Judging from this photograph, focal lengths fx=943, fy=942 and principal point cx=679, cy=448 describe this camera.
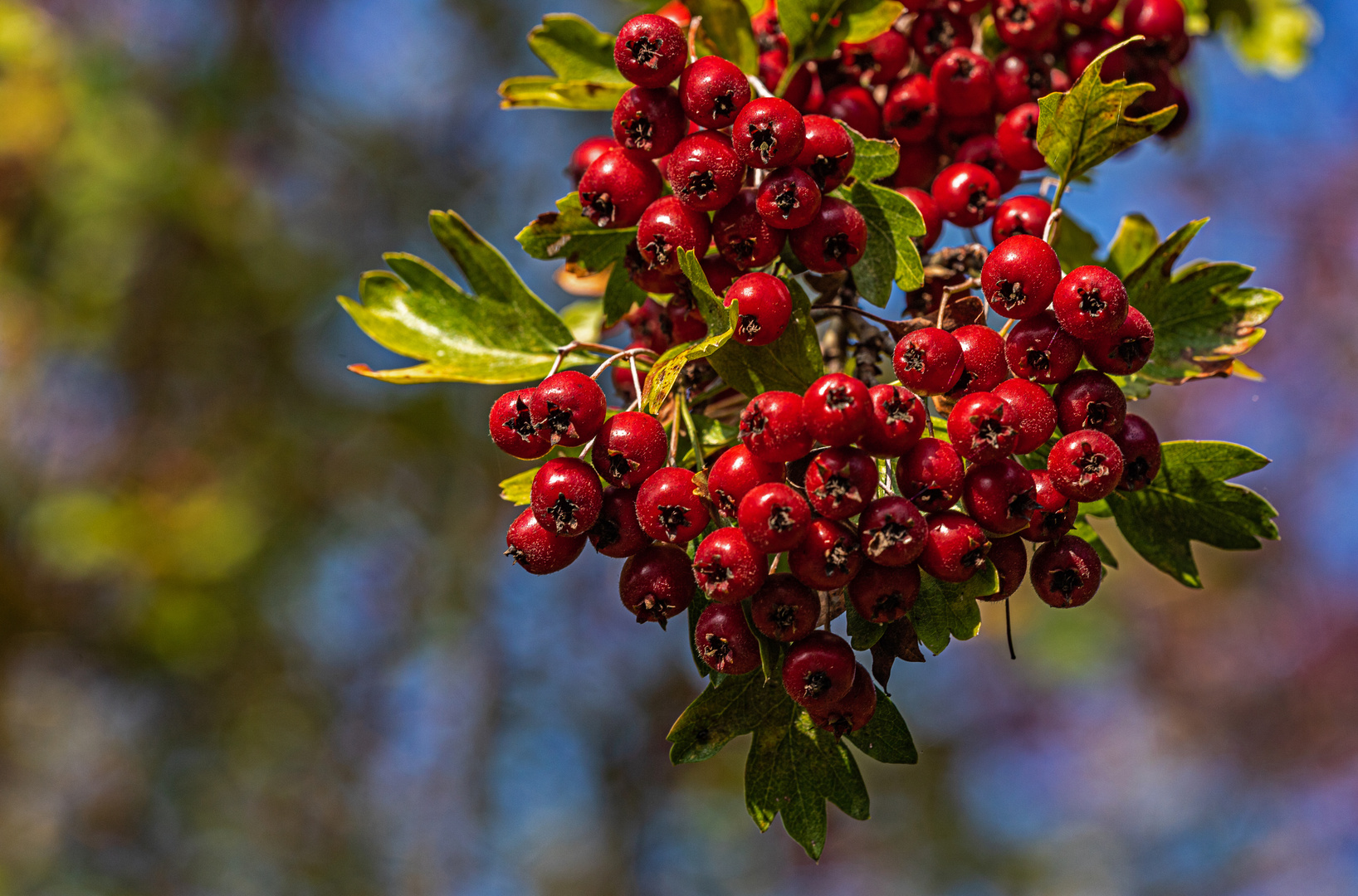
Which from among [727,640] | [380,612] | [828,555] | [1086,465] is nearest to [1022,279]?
[1086,465]

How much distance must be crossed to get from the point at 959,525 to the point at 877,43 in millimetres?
657

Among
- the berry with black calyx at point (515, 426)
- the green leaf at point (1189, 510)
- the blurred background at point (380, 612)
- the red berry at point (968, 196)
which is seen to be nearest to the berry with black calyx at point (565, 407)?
the berry with black calyx at point (515, 426)

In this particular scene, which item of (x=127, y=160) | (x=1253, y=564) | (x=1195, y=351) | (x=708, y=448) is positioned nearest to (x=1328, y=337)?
(x=1253, y=564)

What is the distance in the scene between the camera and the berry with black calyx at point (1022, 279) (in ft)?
2.76

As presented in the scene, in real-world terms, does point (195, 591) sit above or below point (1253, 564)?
below

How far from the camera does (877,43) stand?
1147 mm

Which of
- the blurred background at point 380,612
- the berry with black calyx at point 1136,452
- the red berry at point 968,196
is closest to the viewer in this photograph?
the berry with black calyx at point 1136,452

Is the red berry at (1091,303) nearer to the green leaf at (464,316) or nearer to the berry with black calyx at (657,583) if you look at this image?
the berry with black calyx at (657,583)

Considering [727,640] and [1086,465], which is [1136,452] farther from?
[727,640]

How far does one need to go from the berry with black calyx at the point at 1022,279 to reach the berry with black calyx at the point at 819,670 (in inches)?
13.2

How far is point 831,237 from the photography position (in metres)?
0.90

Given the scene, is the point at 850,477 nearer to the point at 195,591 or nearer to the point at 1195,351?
the point at 1195,351

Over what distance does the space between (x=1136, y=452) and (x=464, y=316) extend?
808 millimetres

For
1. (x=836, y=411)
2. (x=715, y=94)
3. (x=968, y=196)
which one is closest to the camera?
(x=836, y=411)
